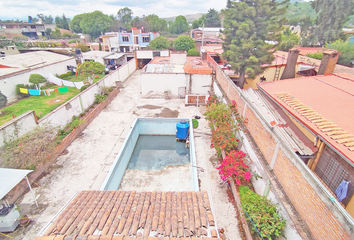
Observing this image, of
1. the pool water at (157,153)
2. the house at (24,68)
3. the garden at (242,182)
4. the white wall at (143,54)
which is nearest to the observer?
the garden at (242,182)

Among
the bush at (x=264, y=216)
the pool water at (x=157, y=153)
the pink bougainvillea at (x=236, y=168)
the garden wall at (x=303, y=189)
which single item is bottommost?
the pool water at (x=157, y=153)

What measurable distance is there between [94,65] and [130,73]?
795 cm

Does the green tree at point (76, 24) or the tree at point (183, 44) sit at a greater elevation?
the green tree at point (76, 24)

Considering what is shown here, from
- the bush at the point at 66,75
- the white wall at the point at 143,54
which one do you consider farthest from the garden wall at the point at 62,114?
the white wall at the point at 143,54

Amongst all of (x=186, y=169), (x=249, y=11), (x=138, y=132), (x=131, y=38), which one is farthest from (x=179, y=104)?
(x=131, y=38)

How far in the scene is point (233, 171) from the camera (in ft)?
22.8

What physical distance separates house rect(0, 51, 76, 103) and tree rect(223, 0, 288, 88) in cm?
1996

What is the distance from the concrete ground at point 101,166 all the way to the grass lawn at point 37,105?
15.4ft

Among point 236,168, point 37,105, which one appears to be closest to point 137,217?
point 236,168

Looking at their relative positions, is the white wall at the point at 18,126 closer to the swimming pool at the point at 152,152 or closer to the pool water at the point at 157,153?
the swimming pool at the point at 152,152

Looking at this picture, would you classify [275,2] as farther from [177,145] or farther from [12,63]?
[12,63]

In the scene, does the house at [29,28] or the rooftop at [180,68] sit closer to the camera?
the rooftop at [180,68]

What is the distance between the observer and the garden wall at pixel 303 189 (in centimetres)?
367

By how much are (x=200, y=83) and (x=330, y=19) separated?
87.0 ft
